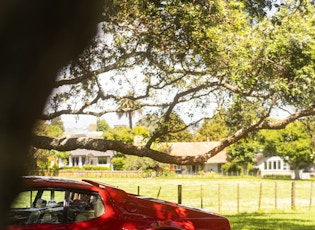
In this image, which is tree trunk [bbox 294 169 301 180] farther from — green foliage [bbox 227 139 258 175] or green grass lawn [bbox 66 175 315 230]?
green grass lawn [bbox 66 175 315 230]

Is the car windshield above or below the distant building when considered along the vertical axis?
below

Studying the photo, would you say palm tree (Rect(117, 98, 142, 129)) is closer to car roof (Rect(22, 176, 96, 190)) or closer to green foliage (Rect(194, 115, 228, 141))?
green foliage (Rect(194, 115, 228, 141))

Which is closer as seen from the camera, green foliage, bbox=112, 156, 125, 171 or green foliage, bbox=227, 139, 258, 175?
green foliage, bbox=112, 156, 125, 171

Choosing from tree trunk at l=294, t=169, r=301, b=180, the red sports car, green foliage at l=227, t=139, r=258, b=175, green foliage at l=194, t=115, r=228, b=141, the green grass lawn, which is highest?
green foliage at l=227, t=139, r=258, b=175

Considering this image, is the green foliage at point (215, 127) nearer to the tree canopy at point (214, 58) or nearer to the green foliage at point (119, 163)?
the tree canopy at point (214, 58)

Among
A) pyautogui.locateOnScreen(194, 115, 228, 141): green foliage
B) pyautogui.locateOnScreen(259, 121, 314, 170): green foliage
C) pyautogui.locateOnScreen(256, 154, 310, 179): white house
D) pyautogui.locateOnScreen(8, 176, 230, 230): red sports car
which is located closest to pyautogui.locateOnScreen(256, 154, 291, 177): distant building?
pyautogui.locateOnScreen(256, 154, 310, 179): white house

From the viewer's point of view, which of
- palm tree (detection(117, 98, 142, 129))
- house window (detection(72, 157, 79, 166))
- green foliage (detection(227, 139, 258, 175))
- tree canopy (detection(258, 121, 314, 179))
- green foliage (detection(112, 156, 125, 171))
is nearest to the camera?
palm tree (detection(117, 98, 142, 129))

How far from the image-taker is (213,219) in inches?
274

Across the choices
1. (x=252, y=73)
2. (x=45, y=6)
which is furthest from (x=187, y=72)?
(x=45, y=6)

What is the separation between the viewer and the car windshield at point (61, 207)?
592 cm

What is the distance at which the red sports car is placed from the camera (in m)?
6.04

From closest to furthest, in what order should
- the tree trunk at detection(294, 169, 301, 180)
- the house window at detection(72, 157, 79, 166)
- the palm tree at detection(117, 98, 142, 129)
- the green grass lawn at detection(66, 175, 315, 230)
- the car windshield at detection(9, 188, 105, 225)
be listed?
1. the car windshield at detection(9, 188, 105, 225)
2. the palm tree at detection(117, 98, 142, 129)
3. the green grass lawn at detection(66, 175, 315, 230)
4. the house window at detection(72, 157, 79, 166)
5. the tree trunk at detection(294, 169, 301, 180)

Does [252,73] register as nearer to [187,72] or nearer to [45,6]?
[187,72]

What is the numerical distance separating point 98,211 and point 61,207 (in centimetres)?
48
